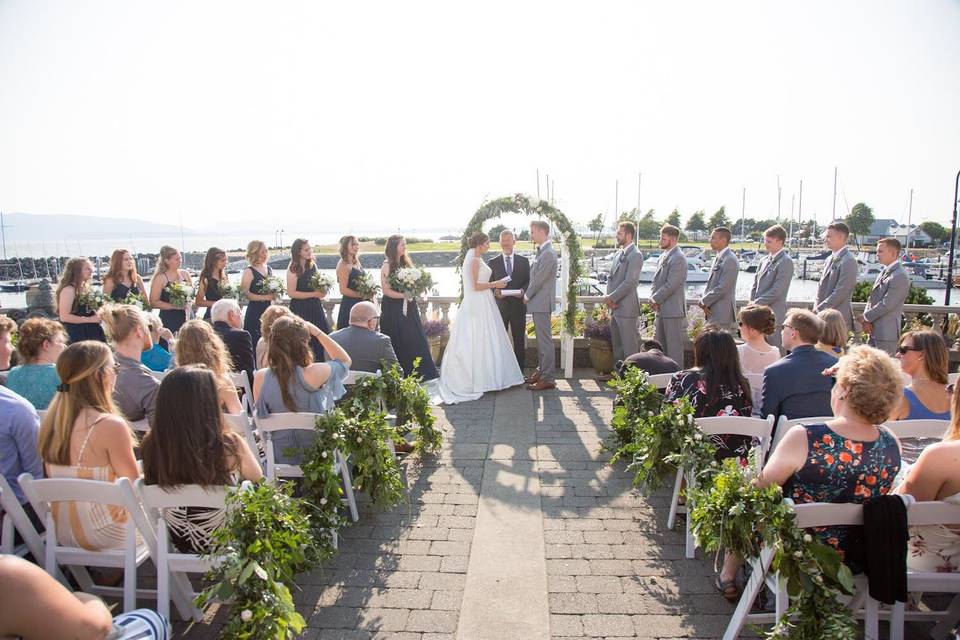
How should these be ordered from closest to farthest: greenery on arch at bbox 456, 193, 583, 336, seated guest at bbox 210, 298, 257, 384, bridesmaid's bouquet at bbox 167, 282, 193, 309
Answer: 1. seated guest at bbox 210, 298, 257, 384
2. bridesmaid's bouquet at bbox 167, 282, 193, 309
3. greenery on arch at bbox 456, 193, 583, 336

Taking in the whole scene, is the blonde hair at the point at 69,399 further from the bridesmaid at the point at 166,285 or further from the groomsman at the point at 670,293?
the groomsman at the point at 670,293

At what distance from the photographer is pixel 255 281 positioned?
7.30 m

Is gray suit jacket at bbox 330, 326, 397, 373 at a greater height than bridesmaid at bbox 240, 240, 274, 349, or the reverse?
bridesmaid at bbox 240, 240, 274, 349

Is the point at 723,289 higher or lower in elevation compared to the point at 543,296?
higher

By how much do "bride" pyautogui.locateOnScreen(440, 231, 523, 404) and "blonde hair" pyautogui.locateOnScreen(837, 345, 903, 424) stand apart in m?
5.07

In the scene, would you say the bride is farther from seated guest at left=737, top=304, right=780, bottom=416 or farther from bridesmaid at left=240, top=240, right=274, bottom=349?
seated guest at left=737, top=304, right=780, bottom=416

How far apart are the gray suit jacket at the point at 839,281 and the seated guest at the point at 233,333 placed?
6.59m

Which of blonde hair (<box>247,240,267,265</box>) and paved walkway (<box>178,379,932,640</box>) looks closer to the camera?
paved walkway (<box>178,379,932,640</box>)

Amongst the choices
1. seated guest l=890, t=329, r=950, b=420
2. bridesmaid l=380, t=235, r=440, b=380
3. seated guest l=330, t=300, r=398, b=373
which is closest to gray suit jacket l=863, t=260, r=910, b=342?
seated guest l=890, t=329, r=950, b=420

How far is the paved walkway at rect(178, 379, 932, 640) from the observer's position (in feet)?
9.70

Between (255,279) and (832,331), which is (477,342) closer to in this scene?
(255,279)

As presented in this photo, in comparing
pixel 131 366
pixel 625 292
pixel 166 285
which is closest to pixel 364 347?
pixel 131 366

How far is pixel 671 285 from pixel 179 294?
637cm

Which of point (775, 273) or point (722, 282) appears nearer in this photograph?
point (775, 273)
